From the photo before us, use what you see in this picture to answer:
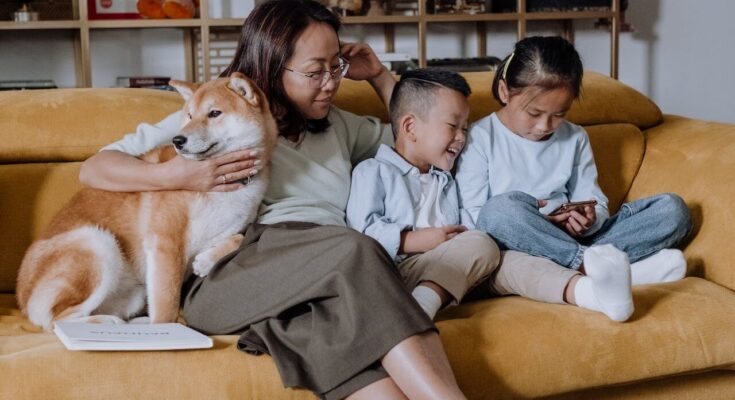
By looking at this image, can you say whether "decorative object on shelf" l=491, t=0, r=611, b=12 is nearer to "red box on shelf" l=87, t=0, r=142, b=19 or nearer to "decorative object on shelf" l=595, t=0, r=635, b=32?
"decorative object on shelf" l=595, t=0, r=635, b=32

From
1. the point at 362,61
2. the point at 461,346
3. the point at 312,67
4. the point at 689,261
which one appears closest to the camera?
the point at 461,346

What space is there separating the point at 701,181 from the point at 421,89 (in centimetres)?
74

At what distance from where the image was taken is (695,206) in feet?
7.39

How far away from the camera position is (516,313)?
6.07 feet

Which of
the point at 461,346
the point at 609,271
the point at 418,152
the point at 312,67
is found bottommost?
the point at 461,346

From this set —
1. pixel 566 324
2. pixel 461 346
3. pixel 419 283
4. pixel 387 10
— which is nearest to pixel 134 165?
pixel 419 283

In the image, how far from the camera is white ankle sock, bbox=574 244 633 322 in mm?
1765

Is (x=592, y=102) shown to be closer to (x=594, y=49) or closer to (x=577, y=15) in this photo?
(x=577, y=15)

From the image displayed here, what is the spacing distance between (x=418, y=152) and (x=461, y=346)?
605mm

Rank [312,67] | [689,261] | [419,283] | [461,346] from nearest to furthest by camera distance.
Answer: [461,346] → [419,283] → [312,67] → [689,261]

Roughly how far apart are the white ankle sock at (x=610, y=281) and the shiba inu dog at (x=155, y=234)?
72 centimetres

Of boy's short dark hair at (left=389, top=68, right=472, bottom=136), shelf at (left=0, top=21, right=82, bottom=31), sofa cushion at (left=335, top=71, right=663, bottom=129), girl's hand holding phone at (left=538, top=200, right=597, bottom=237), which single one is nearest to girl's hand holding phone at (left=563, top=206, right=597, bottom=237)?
girl's hand holding phone at (left=538, top=200, right=597, bottom=237)

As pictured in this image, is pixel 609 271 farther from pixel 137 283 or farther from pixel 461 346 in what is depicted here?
pixel 137 283

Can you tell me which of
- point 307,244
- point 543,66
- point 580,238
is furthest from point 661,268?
point 307,244
